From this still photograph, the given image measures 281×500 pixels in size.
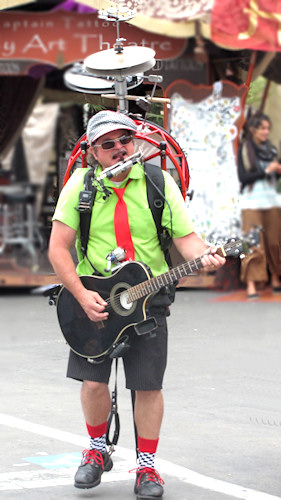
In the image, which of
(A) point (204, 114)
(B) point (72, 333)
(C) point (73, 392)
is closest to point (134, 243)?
(B) point (72, 333)

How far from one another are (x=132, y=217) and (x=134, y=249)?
0.15 metres

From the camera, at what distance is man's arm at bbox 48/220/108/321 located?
467 centimetres

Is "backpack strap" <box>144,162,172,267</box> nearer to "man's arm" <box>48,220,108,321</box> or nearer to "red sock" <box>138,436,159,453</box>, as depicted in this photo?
"man's arm" <box>48,220,108,321</box>

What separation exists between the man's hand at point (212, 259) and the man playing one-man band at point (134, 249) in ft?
0.69

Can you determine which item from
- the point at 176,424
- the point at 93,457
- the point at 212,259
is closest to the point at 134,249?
the point at 212,259

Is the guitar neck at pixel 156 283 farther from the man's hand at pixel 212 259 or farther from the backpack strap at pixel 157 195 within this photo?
the backpack strap at pixel 157 195

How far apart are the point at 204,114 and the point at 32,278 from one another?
3669 mm

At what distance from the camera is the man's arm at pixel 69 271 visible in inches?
184

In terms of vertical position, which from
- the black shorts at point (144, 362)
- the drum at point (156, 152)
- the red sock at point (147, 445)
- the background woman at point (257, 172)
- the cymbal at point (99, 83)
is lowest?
the background woman at point (257, 172)

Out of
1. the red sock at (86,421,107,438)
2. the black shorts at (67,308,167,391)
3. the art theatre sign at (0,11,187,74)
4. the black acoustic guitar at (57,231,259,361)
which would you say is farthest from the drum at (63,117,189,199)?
the art theatre sign at (0,11,187,74)

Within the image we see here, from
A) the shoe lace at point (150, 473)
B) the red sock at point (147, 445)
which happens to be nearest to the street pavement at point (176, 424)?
the shoe lace at point (150, 473)

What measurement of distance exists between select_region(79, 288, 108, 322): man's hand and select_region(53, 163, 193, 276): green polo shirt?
0.14 metres

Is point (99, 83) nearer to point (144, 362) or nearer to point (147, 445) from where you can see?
point (144, 362)

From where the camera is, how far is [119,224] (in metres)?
4.75
